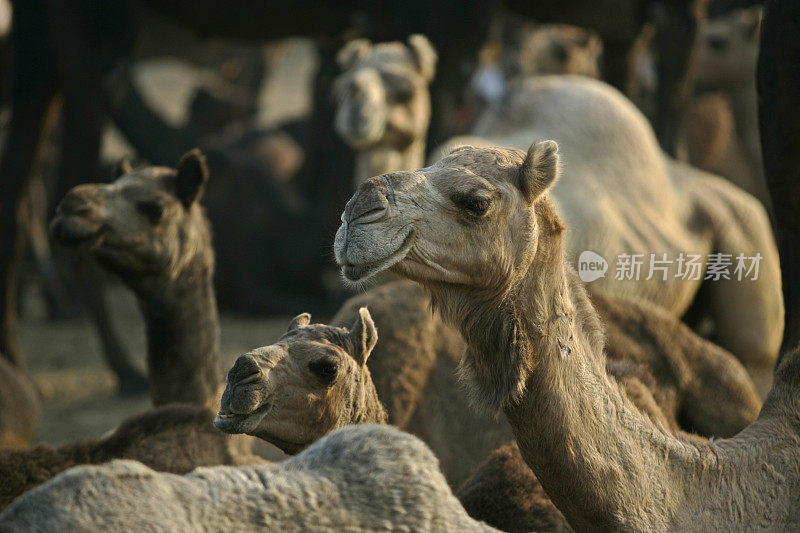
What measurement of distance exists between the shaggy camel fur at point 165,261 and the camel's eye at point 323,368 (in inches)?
49.8

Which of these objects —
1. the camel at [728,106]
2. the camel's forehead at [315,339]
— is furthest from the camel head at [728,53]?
the camel's forehead at [315,339]

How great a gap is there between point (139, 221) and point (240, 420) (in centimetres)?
146

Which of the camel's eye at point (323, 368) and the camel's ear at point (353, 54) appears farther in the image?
the camel's ear at point (353, 54)

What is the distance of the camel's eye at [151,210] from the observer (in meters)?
3.64

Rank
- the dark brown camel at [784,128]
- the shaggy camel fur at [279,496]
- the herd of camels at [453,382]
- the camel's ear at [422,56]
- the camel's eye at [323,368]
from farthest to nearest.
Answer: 1. the camel's ear at [422,56]
2. the dark brown camel at [784,128]
3. the camel's eye at [323,368]
4. the herd of camels at [453,382]
5. the shaggy camel fur at [279,496]

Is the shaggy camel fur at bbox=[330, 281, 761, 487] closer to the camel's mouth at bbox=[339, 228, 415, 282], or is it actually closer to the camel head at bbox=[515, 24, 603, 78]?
the camel's mouth at bbox=[339, 228, 415, 282]

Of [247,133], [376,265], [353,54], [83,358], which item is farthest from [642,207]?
[247,133]

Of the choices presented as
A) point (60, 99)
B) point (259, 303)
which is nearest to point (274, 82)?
point (259, 303)

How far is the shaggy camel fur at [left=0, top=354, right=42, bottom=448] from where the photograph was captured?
420 cm

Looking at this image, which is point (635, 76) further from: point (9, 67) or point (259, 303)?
point (9, 67)

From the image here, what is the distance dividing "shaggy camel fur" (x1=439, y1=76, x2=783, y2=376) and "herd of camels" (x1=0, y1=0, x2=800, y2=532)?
3 cm

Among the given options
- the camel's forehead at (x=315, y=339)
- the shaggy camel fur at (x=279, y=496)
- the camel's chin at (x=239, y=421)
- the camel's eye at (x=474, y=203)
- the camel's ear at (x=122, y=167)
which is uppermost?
the camel's eye at (x=474, y=203)

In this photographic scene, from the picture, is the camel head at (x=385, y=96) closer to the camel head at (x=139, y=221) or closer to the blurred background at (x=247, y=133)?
the blurred background at (x=247, y=133)

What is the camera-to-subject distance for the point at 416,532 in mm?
1616
